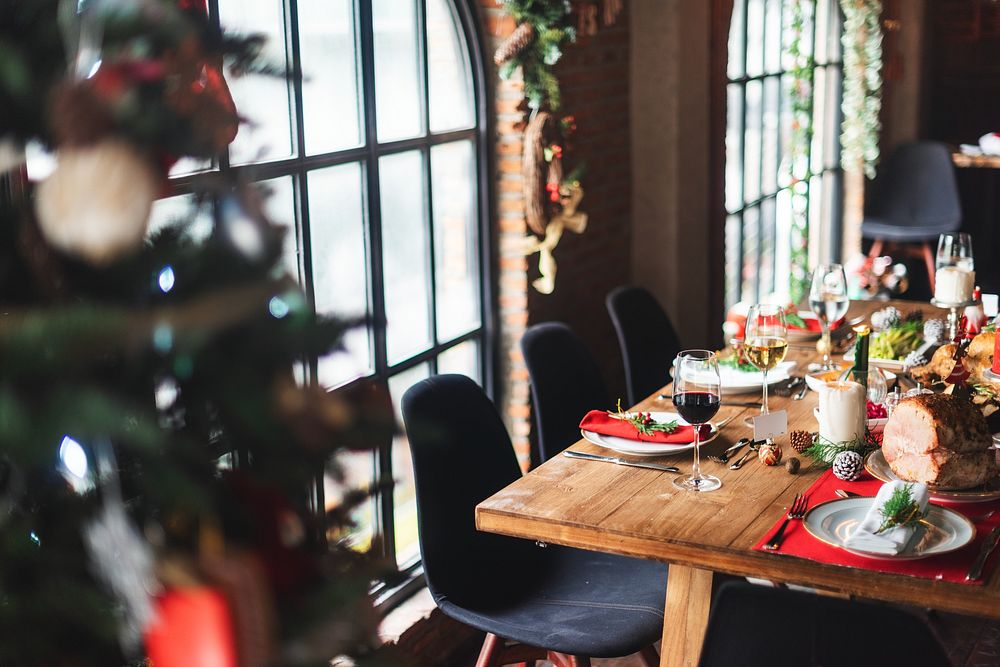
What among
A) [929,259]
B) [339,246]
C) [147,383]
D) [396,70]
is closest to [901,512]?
[147,383]

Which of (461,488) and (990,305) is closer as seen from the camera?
(461,488)

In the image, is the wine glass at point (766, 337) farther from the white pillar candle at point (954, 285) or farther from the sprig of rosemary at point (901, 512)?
the white pillar candle at point (954, 285)

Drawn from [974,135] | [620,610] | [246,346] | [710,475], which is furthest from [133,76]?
[974,135]

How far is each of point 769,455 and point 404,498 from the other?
1233 millimetres

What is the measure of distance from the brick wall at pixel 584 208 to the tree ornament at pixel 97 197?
8.36ft

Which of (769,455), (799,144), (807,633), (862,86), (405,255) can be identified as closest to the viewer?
(807,633)

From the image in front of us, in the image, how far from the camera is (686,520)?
6.38 feet

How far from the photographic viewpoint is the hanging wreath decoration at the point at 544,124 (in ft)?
10.4

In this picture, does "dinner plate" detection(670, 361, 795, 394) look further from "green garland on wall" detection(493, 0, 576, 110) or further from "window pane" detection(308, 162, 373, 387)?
"green garland on wall" detection(493, 0, 576, 110)

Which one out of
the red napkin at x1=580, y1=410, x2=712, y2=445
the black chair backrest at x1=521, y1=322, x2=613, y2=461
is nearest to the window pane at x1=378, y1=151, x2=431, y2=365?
the black chair backrest at x1=521, y1=322, x2=613, y2=461

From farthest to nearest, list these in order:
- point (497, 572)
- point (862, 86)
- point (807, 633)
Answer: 1. point (862, 86)
2. point (497, 572)
3. point (807, 633)

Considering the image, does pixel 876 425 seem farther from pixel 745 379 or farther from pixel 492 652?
pixel 492 652

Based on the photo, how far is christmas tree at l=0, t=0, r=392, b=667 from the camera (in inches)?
29.8

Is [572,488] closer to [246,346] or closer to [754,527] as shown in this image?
[754,527]
